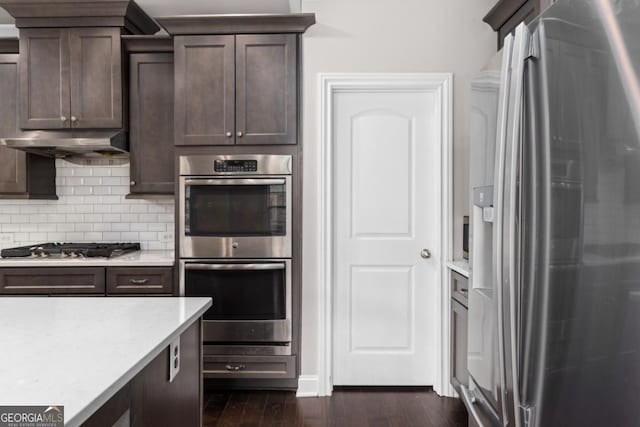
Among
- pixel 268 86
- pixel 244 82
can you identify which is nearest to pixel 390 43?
pixel 268 86

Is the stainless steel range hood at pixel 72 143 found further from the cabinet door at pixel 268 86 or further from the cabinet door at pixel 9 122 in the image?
the cabinet door at pixel 268 86

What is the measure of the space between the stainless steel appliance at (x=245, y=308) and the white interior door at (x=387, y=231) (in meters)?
0.37

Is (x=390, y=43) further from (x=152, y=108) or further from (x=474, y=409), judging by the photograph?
(x=474, y=409)

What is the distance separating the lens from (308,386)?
2857 mm

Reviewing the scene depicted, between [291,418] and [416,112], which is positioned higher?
[416,112]

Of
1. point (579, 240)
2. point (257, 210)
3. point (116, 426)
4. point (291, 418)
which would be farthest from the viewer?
point (257, 210)

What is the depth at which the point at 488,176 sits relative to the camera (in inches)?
51.8

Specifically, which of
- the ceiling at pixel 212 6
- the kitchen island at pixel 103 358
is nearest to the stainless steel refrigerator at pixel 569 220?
the kitchen island at pixel 103 358

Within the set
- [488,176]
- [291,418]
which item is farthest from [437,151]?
[291,418]

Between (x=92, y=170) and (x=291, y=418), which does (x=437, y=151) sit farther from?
(x=92, y=170)

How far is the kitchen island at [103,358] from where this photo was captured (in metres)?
0.78

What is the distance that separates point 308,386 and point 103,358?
→ 6.98ft

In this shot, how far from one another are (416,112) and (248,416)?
2.18 m

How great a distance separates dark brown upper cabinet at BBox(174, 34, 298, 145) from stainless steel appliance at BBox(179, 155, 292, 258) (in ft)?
0.52
